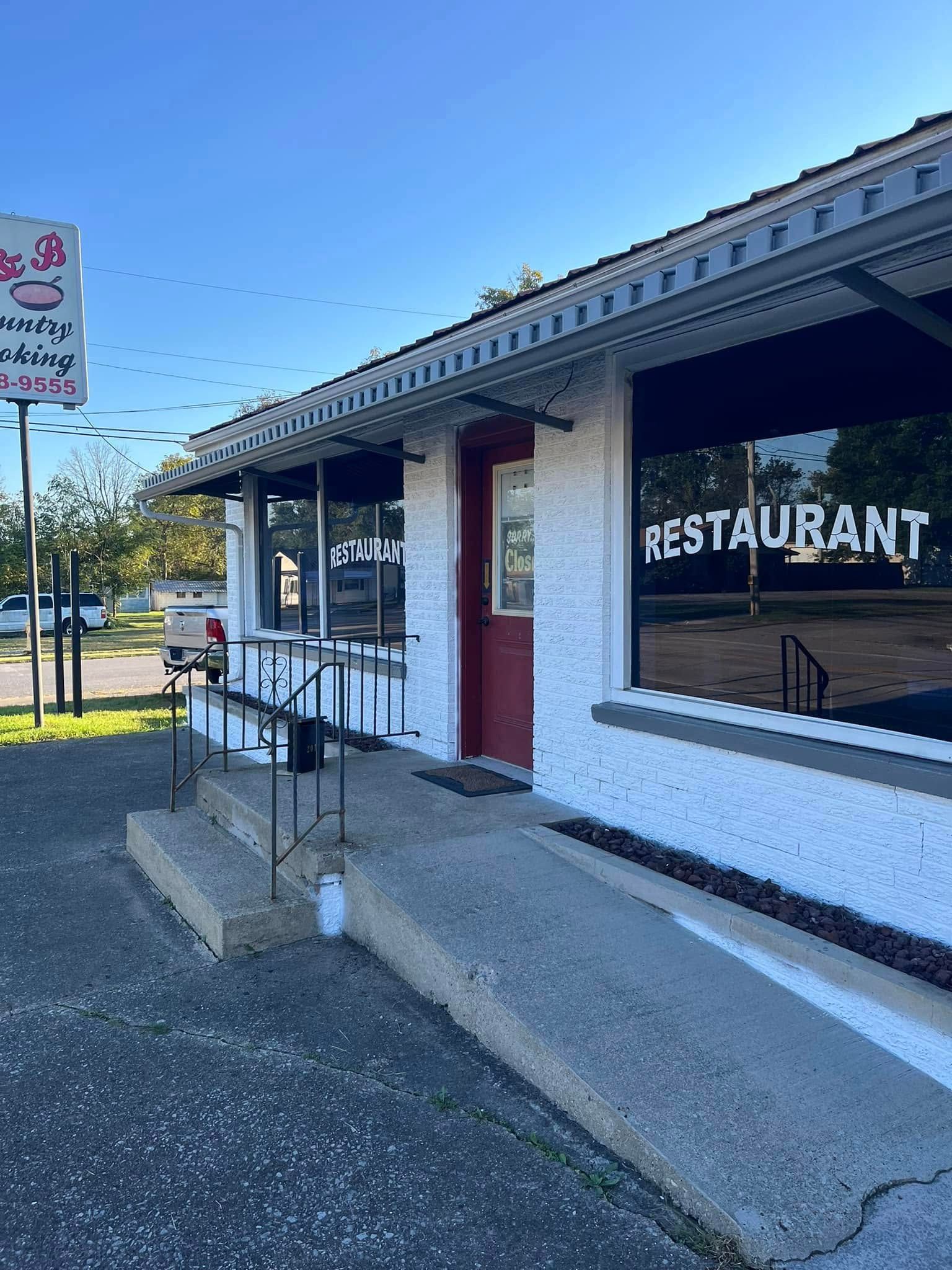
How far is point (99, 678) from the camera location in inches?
667

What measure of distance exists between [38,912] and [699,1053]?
3.58 meters

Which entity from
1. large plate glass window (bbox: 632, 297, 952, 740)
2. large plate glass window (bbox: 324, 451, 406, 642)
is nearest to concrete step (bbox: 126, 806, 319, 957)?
large plate glass window (bbox: 632, 297, 952, 740)

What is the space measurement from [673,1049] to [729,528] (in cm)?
238

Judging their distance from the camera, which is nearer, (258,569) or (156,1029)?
(156,1029)

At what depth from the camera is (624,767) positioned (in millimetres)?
4750

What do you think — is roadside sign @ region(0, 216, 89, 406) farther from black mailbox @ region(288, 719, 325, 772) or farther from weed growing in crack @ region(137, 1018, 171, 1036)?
weed growing in crack @ region(137, 1018, 171, 1036)

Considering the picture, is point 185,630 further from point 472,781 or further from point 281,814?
point 281,814

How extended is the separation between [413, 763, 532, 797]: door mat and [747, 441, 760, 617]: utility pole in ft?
6.52

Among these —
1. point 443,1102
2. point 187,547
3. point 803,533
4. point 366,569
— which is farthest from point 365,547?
point 187,547

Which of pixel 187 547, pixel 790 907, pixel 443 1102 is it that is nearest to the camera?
pixel 443 1102

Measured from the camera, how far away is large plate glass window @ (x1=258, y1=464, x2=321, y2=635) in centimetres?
860

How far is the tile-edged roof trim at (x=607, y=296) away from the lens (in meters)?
2.45

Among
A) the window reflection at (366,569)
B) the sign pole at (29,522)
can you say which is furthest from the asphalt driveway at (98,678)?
the window reflection at (366,569)

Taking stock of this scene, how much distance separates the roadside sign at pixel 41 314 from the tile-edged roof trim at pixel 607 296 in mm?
6652
